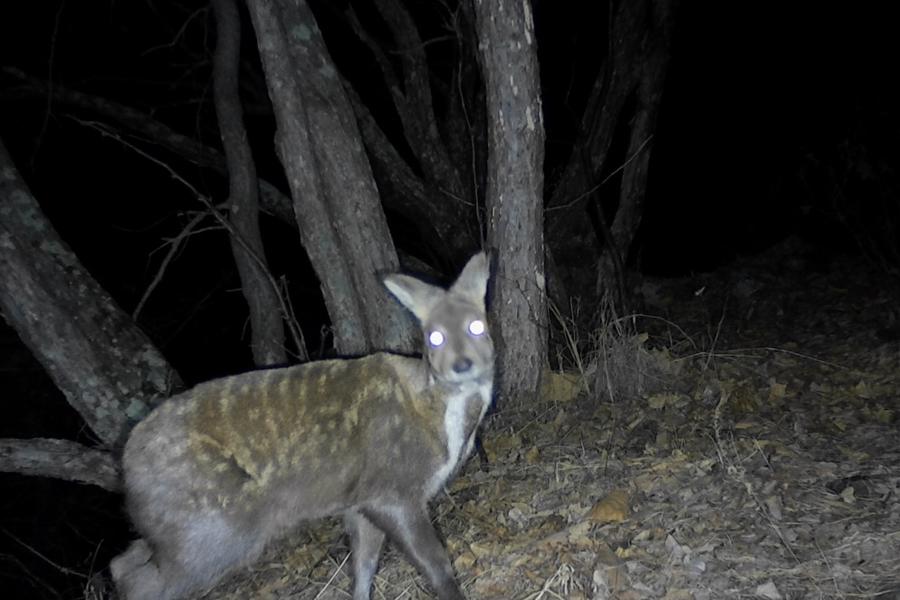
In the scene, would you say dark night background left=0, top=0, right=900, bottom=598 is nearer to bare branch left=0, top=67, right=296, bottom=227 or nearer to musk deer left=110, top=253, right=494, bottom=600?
bare branch left=0, top=67, right=296, bottom=227

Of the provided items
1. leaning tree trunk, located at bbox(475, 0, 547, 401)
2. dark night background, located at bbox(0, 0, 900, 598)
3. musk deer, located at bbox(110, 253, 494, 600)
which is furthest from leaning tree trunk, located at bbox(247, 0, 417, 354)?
dark night background, located at bbox(0, 0, 900, 598)

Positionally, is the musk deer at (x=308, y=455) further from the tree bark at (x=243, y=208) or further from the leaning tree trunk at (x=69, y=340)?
the tree bark at (x=243, y=208)

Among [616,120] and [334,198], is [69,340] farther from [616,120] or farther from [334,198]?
[616,120]

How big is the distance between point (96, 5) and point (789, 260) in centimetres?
905

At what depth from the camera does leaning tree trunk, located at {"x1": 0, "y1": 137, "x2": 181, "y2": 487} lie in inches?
260

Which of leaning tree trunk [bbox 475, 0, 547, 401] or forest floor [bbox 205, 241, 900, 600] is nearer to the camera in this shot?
forest floor [bbox 205, 241, 900, 600]

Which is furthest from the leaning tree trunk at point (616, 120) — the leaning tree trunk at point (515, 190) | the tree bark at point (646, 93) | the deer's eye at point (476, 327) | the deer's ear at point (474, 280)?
the deer's eye at point (476, 327)

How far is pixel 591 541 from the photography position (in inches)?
203

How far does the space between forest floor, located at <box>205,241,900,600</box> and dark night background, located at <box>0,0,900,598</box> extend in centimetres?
449

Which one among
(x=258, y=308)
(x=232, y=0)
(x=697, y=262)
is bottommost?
(x=697, y=262)

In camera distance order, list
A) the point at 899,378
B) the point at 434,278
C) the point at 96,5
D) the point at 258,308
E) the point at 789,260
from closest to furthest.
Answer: the point at 899,378 < the point at 258,308 < the point at 434,278 < the point at 789,260 < the point at 96,5

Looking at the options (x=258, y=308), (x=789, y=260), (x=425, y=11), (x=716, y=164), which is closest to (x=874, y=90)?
(x=789, y=260)

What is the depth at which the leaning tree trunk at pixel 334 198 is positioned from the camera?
6762 millimetres

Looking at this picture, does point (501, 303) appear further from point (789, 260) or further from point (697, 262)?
point (697, 262)
